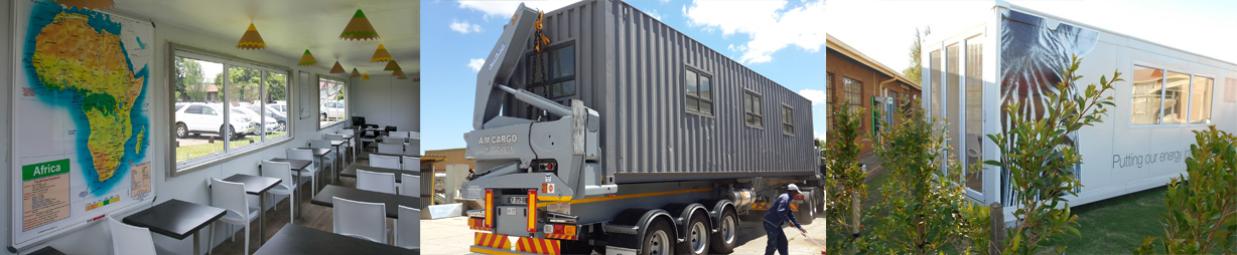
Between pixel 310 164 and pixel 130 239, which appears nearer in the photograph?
pixel 130 239

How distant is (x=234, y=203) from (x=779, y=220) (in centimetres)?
307

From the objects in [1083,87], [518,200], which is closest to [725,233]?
[518,200]

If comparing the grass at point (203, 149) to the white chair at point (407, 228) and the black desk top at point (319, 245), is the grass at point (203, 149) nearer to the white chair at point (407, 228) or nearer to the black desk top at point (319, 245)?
the black desk top at point (319, 245)

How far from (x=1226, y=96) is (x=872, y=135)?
153 cm

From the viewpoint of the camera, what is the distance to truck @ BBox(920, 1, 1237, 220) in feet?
6.56

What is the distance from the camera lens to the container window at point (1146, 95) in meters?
2.39

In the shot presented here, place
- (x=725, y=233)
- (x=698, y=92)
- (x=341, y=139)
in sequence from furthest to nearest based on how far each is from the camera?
(x=341, y=139), (x=725, y=233), (x=698, y=92)

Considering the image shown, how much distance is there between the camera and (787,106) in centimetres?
210

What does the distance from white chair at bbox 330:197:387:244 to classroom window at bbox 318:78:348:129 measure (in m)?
0.47

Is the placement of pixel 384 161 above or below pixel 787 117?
below

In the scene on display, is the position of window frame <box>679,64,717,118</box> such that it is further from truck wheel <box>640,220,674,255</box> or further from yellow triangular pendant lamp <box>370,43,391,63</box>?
yellow triangular pendant lamp <box>370,43,391,63</box>

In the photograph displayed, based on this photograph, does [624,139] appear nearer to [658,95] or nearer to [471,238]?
[658,95]

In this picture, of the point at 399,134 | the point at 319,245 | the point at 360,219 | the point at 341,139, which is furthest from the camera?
the point at 341,139

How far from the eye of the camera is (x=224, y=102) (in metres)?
3.57
